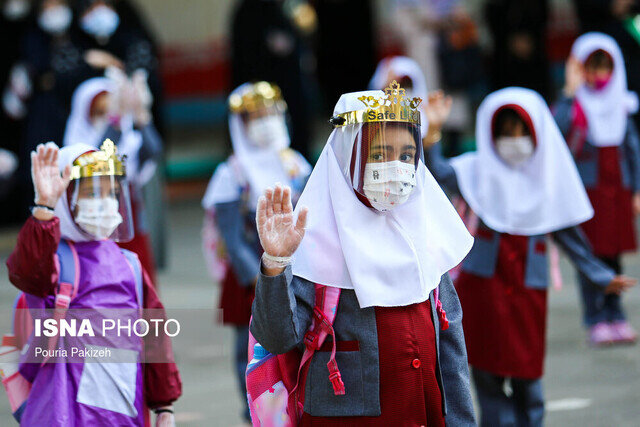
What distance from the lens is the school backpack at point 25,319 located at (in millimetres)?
4102

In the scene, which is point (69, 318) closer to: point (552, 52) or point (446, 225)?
point (446, 225)

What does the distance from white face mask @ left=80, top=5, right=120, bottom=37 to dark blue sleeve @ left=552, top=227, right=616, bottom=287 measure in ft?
18.4

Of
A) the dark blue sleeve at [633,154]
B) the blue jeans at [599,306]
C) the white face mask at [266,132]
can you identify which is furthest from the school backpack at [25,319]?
the dark blue sleeve at [633,154]

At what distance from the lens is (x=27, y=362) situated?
419 cm

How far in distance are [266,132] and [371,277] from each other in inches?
146

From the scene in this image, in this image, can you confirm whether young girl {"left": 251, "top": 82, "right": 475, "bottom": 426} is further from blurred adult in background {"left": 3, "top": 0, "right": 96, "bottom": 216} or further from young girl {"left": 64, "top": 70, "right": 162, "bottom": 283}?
blurred adult in background {"left": 3, "top": 0, "right": 96, "bottom": 216}

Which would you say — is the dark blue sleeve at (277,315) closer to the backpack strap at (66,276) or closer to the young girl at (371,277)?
the young girl at (371,277)

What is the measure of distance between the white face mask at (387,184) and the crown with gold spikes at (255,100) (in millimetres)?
3621

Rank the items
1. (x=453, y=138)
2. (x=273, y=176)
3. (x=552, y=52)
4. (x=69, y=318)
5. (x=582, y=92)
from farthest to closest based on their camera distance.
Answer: (x=552, y=52) → (x=453, y=138) → (x=582, y=92) → (x=273, y=176) → (x=69, y=318)

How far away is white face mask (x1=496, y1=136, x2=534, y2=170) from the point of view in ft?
18.7

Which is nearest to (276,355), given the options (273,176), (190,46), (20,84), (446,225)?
(446,225)

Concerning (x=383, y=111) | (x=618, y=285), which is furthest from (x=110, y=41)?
(x=383, y=111)

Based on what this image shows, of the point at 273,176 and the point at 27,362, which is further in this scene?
the point at 273,176

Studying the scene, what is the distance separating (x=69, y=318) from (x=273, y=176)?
3.04 metres
